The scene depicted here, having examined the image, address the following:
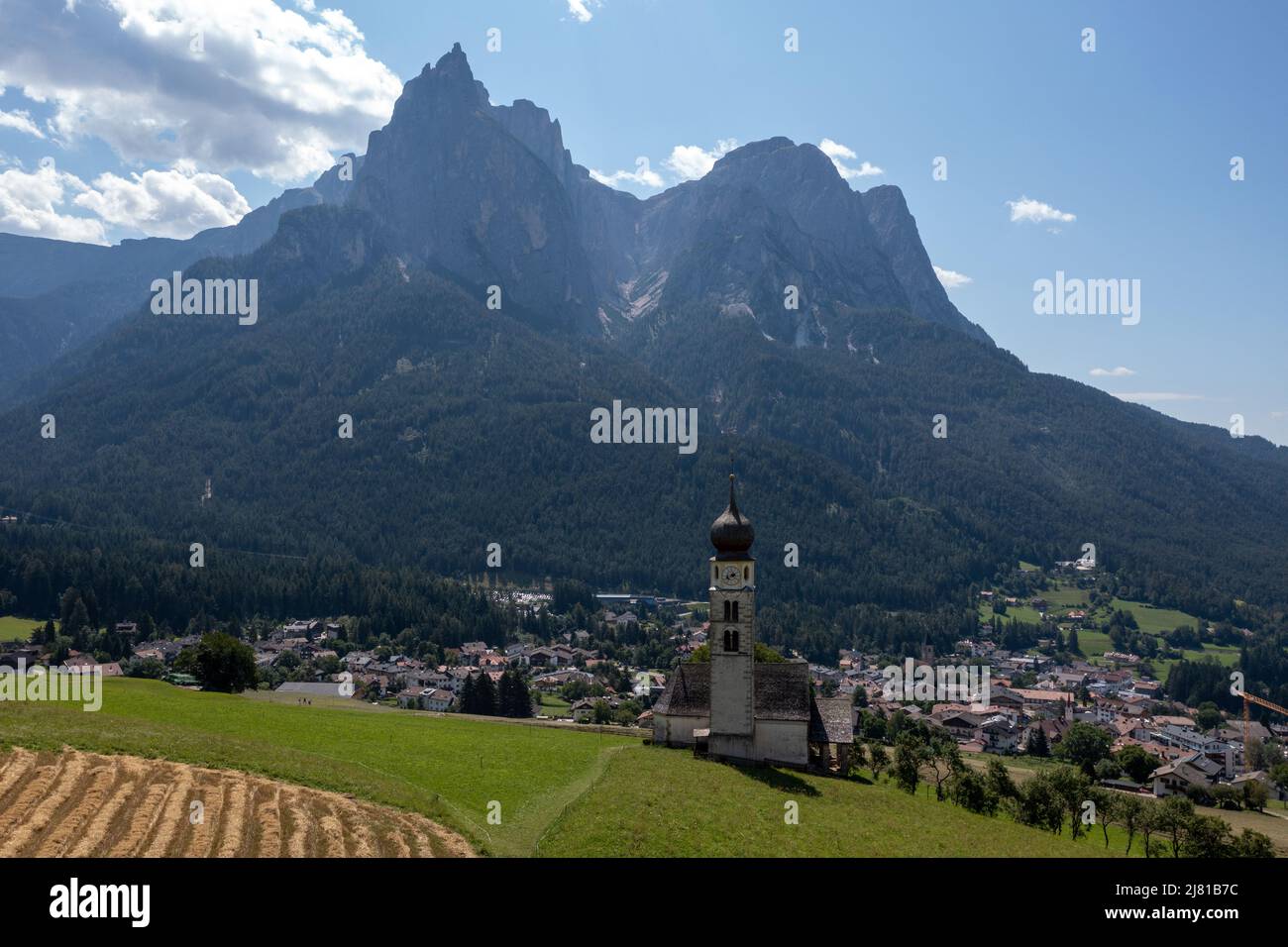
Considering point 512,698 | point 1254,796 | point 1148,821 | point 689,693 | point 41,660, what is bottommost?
point 1254,796

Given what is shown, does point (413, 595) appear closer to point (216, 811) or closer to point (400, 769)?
point (400, 769)

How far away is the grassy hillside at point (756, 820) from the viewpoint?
32500 mm

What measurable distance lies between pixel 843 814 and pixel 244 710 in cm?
3865

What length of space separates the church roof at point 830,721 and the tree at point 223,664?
1989 inches

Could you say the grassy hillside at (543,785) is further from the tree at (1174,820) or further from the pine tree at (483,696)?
the pine tree at (483,696)

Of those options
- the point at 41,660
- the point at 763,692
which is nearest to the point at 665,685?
the point at 763,692

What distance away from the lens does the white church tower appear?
167ft

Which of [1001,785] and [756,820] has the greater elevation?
[756,820]

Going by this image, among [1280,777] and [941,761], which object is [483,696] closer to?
[941,761]

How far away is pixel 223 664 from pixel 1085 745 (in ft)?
323

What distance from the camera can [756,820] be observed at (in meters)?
37.9

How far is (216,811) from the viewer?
1125 inches
